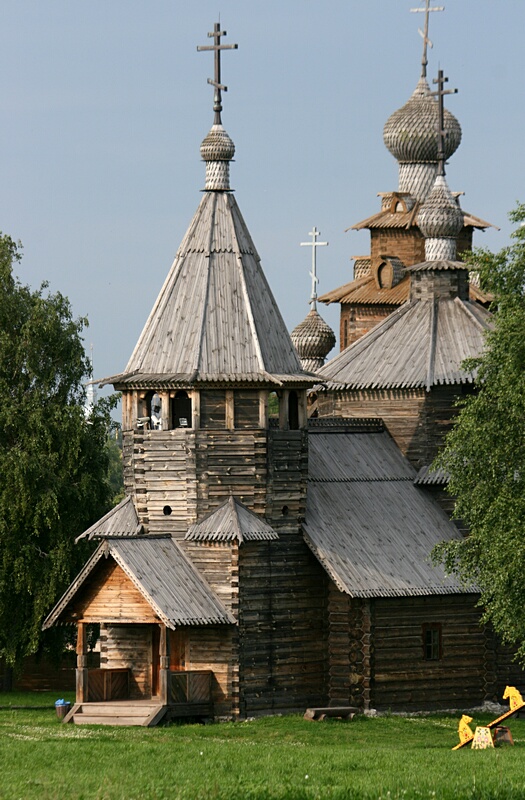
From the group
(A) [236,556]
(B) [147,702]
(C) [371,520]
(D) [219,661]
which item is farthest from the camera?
(C) [371,520]

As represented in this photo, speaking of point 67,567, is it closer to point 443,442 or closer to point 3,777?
point 443,442

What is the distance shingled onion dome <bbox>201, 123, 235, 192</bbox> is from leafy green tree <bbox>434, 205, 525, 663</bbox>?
5641 millimetres

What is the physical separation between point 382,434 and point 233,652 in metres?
7.91

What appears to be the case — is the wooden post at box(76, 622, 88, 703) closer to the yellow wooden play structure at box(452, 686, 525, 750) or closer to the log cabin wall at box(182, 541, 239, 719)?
the log cabin wall at box(182, 541, 239, 719)

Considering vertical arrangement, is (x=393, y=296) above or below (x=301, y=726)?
above

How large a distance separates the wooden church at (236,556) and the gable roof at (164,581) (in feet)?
0.13

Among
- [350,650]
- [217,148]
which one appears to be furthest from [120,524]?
[217,148]

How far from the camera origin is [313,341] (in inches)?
2272

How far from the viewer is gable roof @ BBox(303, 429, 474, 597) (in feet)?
130

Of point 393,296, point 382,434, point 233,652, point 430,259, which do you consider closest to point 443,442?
point 382,434

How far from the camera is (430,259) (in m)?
46.3

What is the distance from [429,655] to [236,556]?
17.0 feet

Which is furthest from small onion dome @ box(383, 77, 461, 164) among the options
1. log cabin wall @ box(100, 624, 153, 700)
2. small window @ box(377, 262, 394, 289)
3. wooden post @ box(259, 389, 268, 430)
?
log cabin wall @ box(100, 624, 153, 700)

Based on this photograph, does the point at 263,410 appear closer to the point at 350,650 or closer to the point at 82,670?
the point at 350,650
